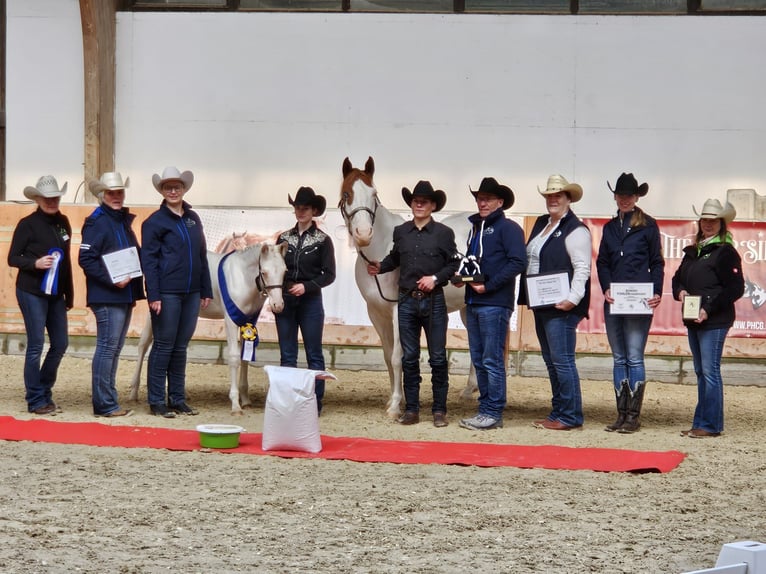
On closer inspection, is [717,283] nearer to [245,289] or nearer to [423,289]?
[423,289]

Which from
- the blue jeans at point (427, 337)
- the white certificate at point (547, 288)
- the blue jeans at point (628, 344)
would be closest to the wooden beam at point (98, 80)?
the blue jeans at point (427, 337)

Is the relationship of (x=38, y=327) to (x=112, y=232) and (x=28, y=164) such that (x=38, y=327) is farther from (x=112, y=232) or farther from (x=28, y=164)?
(x=28, y=164)

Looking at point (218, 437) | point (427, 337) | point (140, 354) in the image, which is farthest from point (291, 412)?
point (140, 354)

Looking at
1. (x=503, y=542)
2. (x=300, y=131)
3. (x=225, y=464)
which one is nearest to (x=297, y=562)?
(x=503, y=542)

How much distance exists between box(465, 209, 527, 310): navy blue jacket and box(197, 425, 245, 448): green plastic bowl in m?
2.05

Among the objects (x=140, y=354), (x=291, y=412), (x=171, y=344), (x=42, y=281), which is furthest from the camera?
(x=140, y=354)

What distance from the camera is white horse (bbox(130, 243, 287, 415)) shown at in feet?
28.6

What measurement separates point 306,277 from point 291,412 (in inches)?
68.2

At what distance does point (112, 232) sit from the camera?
8609 mm

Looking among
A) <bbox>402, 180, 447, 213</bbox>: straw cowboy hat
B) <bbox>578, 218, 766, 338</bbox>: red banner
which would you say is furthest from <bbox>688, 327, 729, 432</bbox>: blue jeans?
<bbox>578, 218, 766, 338</bbox>: red banner

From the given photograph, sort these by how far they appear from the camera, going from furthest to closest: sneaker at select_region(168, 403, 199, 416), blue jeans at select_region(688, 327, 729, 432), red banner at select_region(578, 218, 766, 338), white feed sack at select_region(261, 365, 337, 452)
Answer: red banner at select_region(578, 218, 766, 338) < sneaker at select_region(168, 403, 199, 416) < blue jeans at select_region(688, 327, 729, 432) < white feed sack at select_region(261, 365, 337, 452)

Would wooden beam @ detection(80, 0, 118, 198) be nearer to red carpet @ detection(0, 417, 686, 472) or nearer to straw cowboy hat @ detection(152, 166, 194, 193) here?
straw cowboy hat @ detection(152, 166, 194, 193)

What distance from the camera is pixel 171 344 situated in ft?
28.9

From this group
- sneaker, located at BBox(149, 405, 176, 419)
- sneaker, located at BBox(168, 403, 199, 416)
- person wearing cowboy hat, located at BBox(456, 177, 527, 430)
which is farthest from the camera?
sneaker, located at BBox(168, 403, 199, 416)
